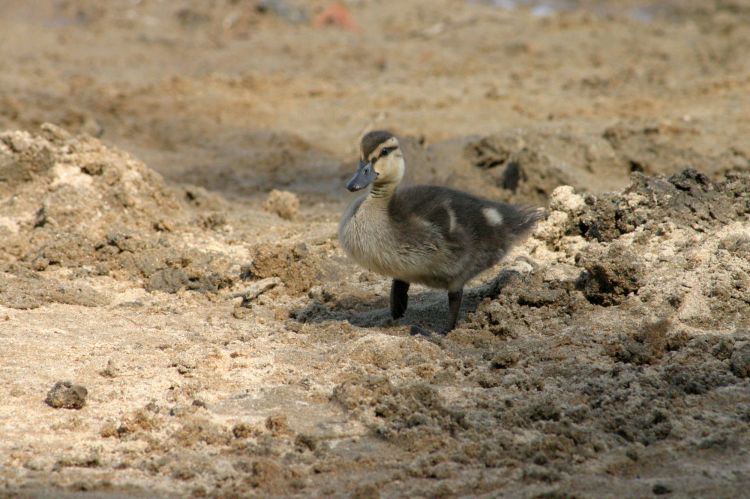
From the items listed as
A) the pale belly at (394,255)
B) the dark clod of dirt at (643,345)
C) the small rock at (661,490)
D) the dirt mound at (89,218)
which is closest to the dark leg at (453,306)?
the pale belly at (394,255)

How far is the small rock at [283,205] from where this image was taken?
31.5ft

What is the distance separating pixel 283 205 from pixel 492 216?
3.15 m

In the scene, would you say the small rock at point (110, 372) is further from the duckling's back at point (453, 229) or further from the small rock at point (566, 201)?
the small rock at point (566, 201)

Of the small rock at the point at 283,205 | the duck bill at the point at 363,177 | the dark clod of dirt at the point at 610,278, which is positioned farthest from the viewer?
the small rock at the point at 283,205

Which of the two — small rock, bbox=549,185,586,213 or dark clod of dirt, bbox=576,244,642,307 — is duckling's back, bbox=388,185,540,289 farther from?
small rock, bbox=549,185,586,213

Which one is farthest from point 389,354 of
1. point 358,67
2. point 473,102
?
point 358,67

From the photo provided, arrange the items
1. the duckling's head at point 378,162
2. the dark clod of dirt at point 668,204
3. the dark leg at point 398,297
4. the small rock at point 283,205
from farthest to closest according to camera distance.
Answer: the small rock at point 283,205
the dark clod of dirt at point 668,204
the dark leg at point 398,297
the duckling's head at point 378,162

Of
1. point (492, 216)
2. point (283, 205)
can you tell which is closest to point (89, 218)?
point (283, 205)

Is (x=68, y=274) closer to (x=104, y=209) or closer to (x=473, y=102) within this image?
(x=104, y=209)

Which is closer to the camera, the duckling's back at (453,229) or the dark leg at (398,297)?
the duckling's back at (453,229)

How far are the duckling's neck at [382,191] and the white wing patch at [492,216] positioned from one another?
633mm

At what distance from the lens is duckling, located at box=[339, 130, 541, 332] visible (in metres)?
6.51

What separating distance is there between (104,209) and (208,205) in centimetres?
122

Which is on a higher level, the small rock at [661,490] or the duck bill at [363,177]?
the duck bill at [363,177]
